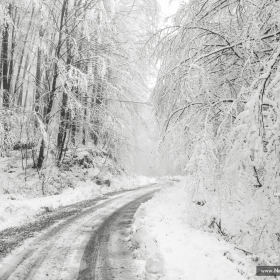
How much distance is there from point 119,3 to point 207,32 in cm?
1388

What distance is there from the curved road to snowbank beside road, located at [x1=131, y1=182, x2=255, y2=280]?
358 millimetres

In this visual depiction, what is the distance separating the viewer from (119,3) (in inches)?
693

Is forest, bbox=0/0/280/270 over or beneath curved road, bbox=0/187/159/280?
over

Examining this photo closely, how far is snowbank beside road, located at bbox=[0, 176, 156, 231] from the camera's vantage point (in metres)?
8.34

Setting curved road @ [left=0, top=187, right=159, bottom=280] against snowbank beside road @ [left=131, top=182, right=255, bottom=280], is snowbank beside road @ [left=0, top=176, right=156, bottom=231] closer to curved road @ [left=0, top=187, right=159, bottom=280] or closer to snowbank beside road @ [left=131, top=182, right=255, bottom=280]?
A: curved road @ [left=0, top=187, right=159, bottom=280]

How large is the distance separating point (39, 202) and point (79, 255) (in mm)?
5969

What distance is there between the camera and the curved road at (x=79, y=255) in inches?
180

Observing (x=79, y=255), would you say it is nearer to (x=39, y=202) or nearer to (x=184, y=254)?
(x=184, y=254)

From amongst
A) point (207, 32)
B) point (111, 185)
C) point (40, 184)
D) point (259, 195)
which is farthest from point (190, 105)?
point (111, 185)

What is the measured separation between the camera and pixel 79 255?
5453 mm

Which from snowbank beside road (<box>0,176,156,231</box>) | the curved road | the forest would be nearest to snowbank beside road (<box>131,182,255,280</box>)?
the curved road

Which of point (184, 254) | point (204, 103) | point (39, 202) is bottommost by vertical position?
point (39, 202)

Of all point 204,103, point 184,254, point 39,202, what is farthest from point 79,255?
point 39,202

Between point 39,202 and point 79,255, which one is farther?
point 39,202
